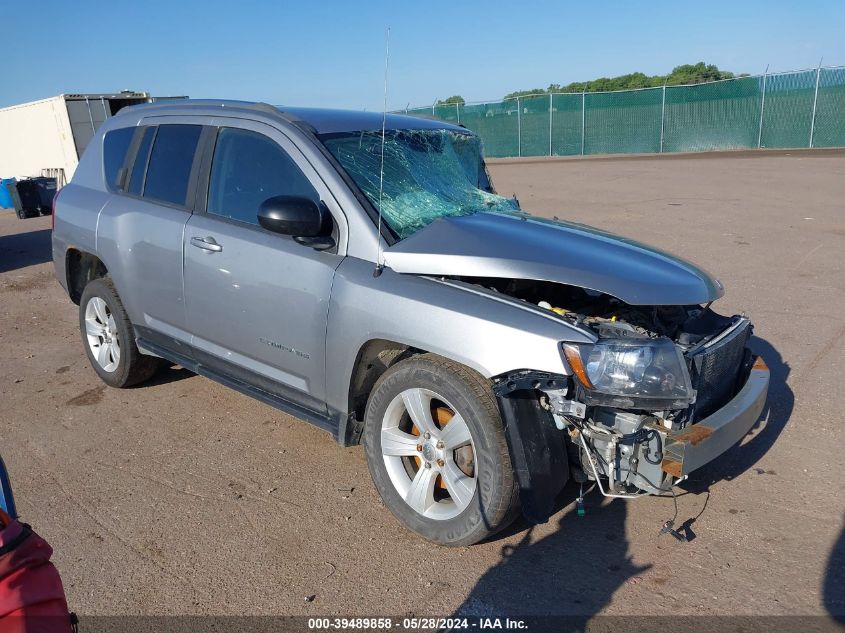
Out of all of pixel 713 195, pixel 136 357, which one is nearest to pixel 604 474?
pixel 136 357

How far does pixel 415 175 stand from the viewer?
162 inches

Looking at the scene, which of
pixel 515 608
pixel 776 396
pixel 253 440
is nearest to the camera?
pixel 515 608

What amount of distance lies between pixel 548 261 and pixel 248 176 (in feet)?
6.13

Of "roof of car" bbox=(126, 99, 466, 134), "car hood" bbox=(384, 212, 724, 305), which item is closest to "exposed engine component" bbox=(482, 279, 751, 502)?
"car hood" bbox=(384, 212, 724, 305)

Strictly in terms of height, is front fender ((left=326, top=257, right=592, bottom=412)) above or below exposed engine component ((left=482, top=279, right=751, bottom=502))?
above

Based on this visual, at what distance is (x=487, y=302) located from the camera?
311 centimetres

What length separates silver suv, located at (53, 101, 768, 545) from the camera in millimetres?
2979

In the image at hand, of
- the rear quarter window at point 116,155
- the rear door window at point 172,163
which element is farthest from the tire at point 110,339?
the rear door window at point 172,163

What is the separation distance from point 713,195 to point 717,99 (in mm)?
14476

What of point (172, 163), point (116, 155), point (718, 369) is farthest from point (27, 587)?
point (116, 155)

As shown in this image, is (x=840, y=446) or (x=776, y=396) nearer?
(x=840, y=446)

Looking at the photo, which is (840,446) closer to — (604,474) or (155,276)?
(604,474)

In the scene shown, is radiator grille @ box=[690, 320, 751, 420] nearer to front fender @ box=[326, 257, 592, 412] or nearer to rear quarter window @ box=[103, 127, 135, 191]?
front fender @ box=[326, 257, 592, 412]

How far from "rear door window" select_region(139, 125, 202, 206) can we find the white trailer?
18184 millimetres
